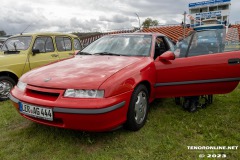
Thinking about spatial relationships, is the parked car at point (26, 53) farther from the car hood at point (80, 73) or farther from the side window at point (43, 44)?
the car hood at point (80, 73)

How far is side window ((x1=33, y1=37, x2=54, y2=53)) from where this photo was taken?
5.49 metres

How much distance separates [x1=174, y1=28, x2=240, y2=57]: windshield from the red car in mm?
30

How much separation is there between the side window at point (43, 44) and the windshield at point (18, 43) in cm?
19

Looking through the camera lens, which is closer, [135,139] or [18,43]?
[135,139]

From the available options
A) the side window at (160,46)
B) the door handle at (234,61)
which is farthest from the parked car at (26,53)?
the door handle at (234,61)

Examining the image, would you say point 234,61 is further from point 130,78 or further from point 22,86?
point 22,86

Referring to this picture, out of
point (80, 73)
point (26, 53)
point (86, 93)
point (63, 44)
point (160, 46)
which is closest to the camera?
point (86, 93)

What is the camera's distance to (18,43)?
5.46 m

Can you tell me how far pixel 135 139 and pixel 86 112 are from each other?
863 millimetres

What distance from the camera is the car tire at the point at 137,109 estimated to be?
280 centimetres

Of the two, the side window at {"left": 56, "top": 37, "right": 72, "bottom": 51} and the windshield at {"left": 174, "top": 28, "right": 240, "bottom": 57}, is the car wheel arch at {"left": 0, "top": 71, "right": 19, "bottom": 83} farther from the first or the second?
the windshield at {"left": 174, "top": 28, "right": 240, "bottom": 57}

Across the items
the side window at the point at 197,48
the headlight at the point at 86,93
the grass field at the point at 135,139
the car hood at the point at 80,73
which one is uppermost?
the side window at the point at 197,48

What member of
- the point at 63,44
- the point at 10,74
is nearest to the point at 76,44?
the point at 63,44

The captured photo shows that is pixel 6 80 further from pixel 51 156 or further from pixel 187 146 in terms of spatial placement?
pixel 187 146
